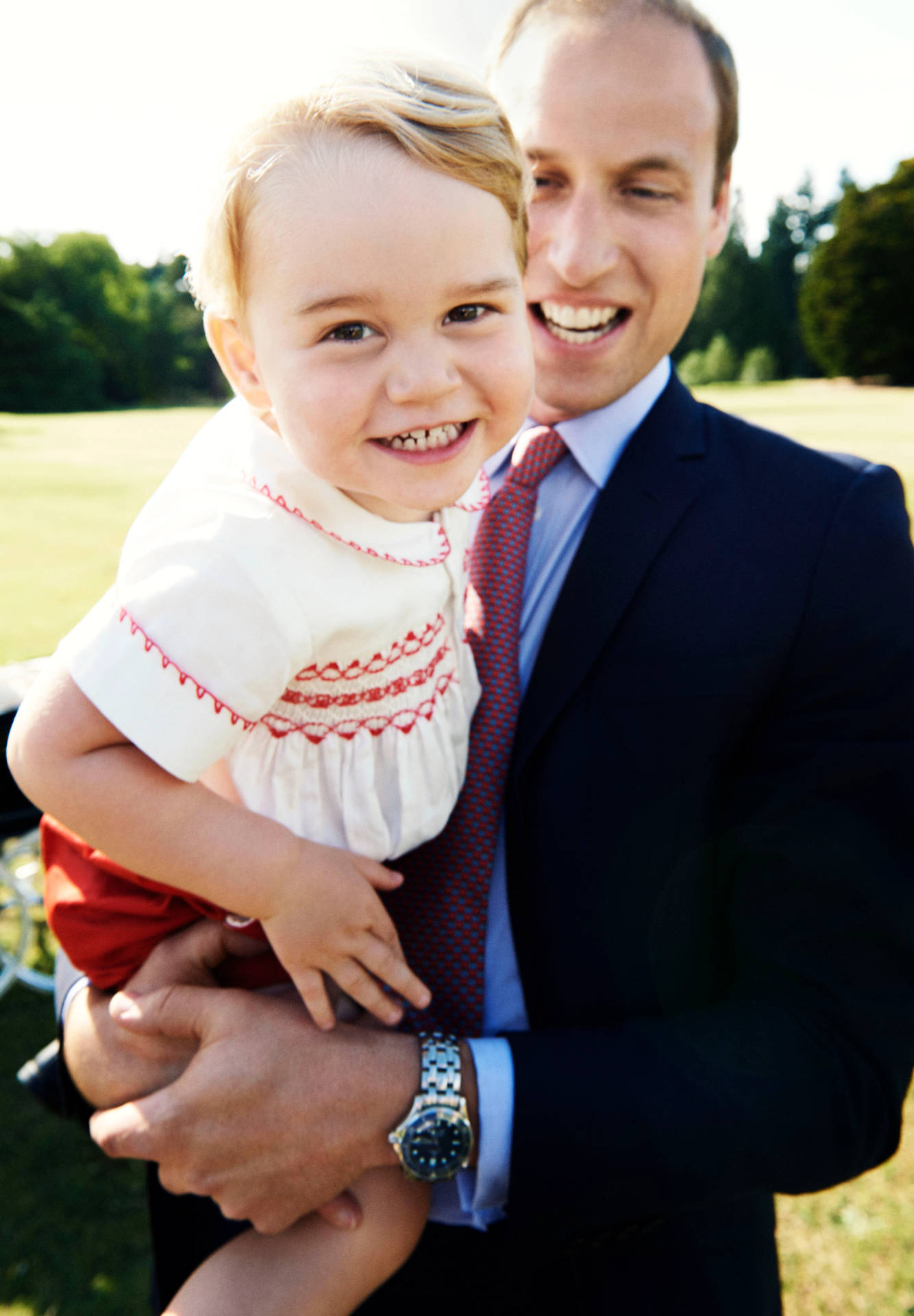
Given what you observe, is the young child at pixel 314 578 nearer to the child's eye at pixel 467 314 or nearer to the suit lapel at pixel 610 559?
the child's eye at pixel 467 314

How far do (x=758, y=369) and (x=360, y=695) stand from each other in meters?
51.0

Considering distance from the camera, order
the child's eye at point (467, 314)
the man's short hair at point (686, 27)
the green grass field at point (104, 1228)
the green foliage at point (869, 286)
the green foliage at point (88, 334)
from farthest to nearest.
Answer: the green foliage at point (88, 334)
the green foliage at point (869, 286)
the green grass field at point (104, 1228)
the man's short hair at point (686, 27)
the child's eye at point (467, 314)

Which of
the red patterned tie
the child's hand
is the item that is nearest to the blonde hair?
the red patterned tie

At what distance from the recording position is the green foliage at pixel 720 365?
47906 mm

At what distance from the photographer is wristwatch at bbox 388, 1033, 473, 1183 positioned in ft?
4.93

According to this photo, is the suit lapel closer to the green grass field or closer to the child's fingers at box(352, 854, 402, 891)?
the child's fingers at box(352, 854, 402, 891)

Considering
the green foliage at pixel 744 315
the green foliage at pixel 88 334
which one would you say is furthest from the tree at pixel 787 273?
the green foliage at pixel 88 334

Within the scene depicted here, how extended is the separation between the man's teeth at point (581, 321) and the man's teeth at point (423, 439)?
2.62 feet

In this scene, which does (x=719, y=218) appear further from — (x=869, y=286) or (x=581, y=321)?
(x=869, y=286)

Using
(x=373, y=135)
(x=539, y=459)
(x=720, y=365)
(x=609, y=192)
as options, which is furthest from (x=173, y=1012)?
(x=720, y=365)

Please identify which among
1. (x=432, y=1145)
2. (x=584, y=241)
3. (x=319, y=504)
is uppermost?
(x=584, y=241)

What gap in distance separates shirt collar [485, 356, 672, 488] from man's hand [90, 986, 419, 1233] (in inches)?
46.7

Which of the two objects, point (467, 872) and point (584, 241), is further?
point (584, 241)

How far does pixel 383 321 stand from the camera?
1303 mm
